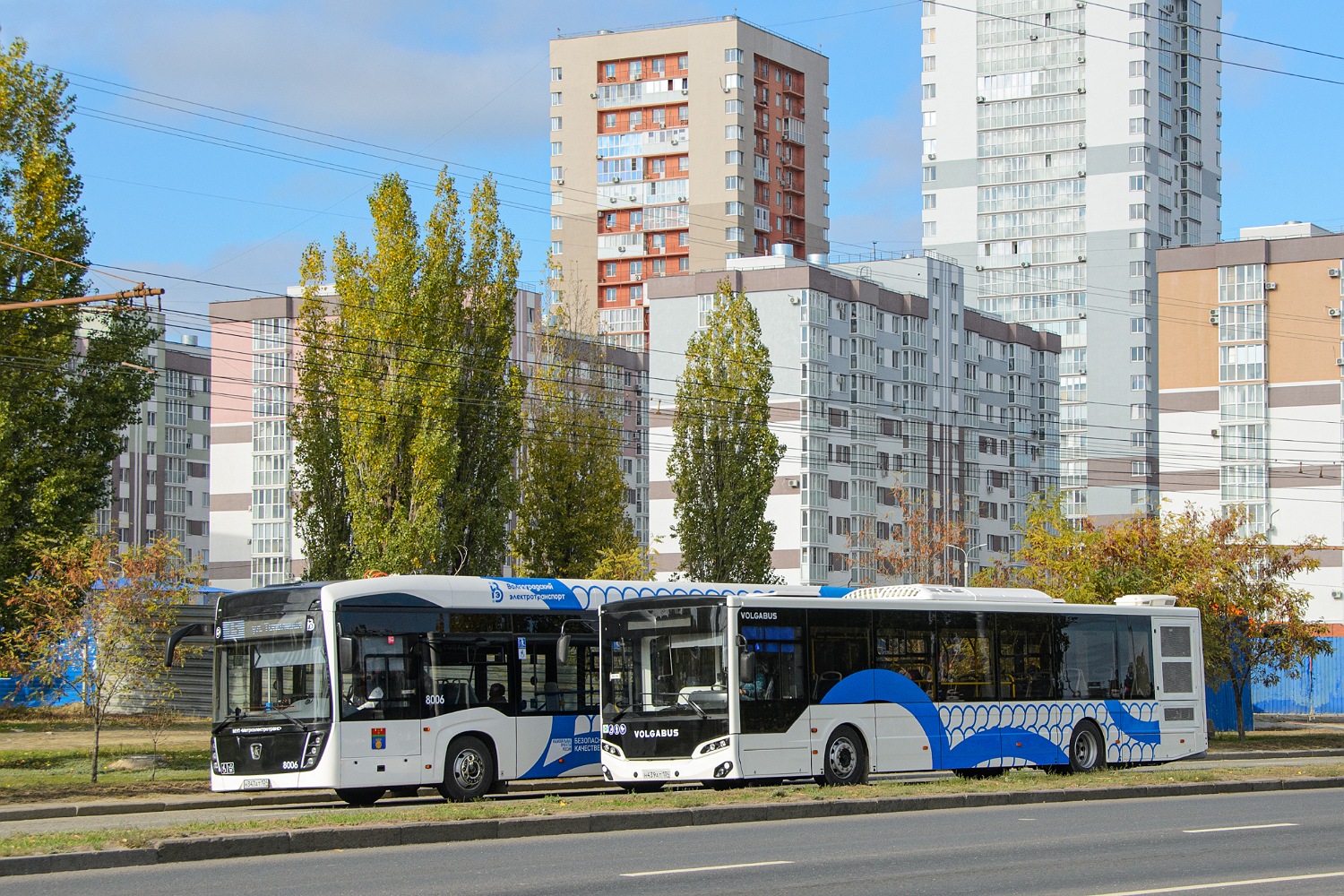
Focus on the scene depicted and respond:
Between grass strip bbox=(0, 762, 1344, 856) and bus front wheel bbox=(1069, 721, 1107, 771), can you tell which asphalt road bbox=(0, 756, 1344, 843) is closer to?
grass strip bbox=(0, 762, 1344, 856)

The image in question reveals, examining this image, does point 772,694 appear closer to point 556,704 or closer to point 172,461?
point 556,704

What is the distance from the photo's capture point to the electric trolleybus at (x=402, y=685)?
72.6 ft

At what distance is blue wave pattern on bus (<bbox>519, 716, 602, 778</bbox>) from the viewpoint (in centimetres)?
2450

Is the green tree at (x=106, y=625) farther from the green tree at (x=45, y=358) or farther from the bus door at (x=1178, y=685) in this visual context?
the bus door at (x=1178, y=685)

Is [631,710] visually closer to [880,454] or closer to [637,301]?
[880,454]

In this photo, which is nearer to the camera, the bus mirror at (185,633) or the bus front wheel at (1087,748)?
the bus mirror at (185,633)

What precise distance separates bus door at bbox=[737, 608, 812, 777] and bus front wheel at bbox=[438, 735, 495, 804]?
154 inches

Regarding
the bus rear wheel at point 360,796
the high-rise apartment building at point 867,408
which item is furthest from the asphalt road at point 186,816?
the high-rise apartment building at point 867,408

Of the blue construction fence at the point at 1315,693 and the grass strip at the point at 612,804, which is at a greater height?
the grass strip at the point at 612,804

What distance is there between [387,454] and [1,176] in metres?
14.9

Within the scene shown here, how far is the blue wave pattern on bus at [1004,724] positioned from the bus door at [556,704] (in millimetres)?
3881

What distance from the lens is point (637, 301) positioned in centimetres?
13488

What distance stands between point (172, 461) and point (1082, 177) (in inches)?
3170

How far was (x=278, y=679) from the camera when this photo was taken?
22438mm
